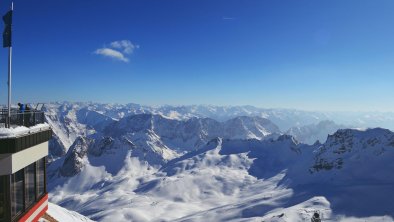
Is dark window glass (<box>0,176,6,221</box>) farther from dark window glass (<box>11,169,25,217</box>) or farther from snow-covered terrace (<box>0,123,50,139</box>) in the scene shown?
snow-covered terrace (<box>0,123,50,139</box>)

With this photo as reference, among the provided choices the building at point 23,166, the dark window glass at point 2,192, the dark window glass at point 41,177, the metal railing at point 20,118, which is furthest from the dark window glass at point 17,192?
the dark window glass at point 41,177

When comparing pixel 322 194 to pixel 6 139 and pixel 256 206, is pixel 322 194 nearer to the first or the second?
pixel 256 206

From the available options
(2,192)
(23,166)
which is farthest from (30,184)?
(2,192)

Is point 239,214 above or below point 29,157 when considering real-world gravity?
below

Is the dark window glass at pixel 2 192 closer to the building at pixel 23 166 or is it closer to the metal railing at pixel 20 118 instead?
the building at pixel 23 166

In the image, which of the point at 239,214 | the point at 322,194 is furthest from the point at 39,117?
the point at 322,194

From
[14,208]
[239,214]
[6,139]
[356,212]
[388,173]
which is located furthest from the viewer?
[388,173]

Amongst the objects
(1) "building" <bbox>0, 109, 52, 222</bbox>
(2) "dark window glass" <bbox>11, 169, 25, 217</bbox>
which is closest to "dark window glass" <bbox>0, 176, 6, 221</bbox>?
(1) "building" <bbox>0, 109, 52, 222</bbox>

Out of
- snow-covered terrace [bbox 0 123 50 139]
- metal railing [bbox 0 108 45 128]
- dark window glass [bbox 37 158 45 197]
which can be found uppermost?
metal railing [bbox 0 108 45 128]
